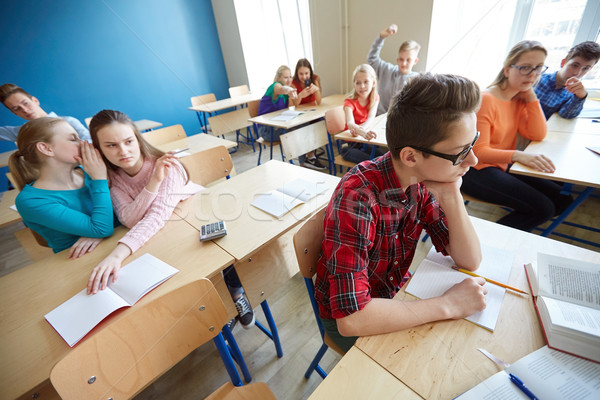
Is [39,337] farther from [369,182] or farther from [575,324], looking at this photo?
[575,324]

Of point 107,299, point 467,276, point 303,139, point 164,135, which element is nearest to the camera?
point 467,276

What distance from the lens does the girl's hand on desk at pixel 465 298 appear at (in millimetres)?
613

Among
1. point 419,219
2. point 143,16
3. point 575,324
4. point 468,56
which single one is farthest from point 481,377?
point 143,16

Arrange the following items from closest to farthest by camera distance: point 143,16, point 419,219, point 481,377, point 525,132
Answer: point 481,377 → point 419,219 → point 525,132 → point 143,16

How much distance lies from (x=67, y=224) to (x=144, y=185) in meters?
0.37

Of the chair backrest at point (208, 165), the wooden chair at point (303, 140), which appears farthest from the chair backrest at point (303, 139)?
the chair backrest at point (208, 165)

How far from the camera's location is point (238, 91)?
466 centimetres

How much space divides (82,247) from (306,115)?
8.22 ft

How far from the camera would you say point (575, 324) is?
1.73ft

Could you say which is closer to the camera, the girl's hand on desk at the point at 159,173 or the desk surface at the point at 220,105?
the girl's hand on desk at the point at 159,173

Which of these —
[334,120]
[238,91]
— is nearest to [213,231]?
[334,120]

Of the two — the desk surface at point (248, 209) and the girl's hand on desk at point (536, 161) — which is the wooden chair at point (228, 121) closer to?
the desk surface at point (248, 209)

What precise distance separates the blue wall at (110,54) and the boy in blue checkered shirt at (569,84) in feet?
16.9

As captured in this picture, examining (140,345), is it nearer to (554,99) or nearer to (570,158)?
(570,158)
